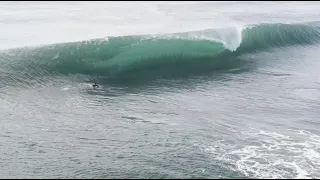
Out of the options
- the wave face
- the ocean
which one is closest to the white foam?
the ocean

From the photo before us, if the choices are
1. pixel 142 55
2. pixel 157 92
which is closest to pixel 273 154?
pixel 157 92

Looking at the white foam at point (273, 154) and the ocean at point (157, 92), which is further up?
the ocean at point (157, 92)

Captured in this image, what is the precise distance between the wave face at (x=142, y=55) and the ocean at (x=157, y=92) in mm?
69

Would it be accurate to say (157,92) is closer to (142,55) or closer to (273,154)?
A: (142,55)

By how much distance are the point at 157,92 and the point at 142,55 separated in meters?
5.85

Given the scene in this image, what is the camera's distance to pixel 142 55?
1085 inches

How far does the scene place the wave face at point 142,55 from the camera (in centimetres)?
2508

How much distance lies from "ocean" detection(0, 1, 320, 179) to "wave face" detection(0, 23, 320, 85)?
7cm

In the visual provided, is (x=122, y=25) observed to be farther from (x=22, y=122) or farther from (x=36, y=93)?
(x=22, y=122)

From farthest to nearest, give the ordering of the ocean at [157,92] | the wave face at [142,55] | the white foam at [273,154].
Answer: the wave face at [142,55] → the ocean at [157,92] → the white foam at [273,154]

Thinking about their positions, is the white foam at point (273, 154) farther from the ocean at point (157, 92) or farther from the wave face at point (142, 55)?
the wave face at point (142, 55)

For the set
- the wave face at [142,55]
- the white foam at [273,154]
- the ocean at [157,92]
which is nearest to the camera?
the white foam at [273,154]

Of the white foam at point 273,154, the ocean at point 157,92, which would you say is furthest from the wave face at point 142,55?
the white foam at point 273,154

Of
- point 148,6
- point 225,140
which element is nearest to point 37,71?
point 225,140
